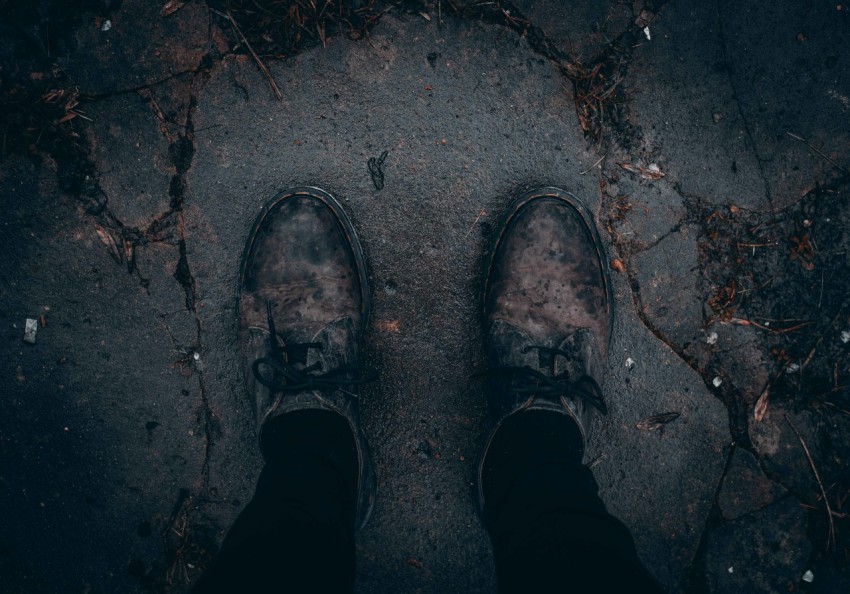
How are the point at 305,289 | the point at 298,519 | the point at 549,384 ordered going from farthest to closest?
the point at 305,289 → the point at 549,384 → the point at 298,519

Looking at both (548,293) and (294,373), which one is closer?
(294,373)

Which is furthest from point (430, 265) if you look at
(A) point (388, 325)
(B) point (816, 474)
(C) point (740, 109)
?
(B) point (816, 474)

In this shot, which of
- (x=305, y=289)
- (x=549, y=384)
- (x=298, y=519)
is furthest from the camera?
(x=305, y=289)

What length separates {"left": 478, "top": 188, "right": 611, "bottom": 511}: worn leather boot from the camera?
201cm

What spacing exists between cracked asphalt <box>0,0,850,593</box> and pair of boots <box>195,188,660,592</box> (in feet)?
0.35

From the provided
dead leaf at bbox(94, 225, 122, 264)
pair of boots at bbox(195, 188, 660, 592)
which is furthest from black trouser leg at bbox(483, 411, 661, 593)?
dead leaf at bbox(94, 225, 122, 264)

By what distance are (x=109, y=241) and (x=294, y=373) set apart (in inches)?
38.3

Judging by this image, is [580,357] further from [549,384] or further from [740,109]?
[740,109]

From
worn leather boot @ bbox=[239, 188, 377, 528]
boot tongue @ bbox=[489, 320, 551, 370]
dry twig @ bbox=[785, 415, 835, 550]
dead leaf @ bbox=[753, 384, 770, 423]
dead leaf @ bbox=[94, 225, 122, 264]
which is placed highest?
dead leaf @ bbox=[94, 225, 122, 264]

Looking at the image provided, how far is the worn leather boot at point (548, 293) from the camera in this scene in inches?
79.2

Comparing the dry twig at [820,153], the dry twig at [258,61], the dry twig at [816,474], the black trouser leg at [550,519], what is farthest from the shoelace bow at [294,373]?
Answer: the dry twig at [820,153]

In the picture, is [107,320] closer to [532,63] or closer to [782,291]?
[532,63]

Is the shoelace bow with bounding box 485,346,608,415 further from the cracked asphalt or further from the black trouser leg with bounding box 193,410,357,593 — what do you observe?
the black trouser leg with bounding box 193,410,357,593

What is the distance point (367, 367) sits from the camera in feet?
6.88
